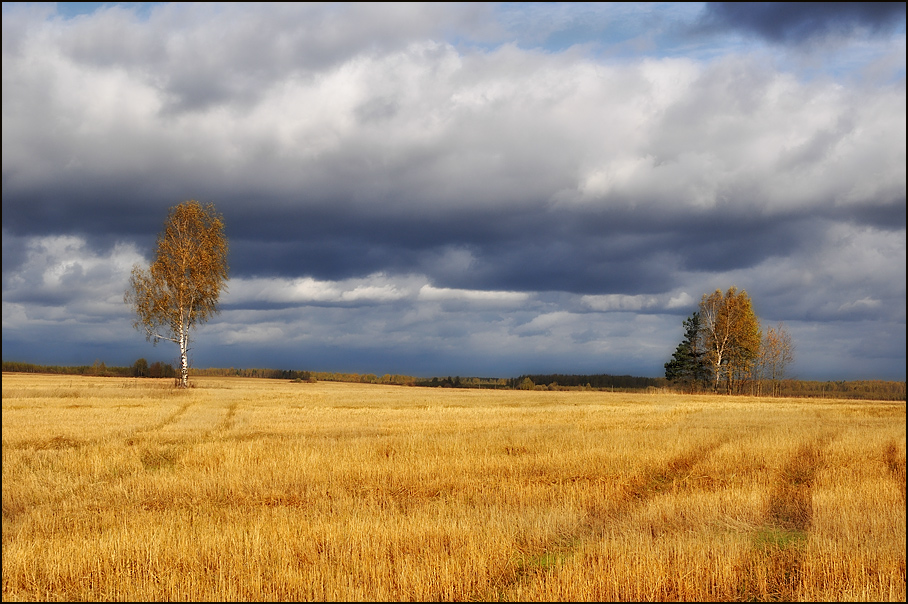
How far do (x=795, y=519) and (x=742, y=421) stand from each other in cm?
2515

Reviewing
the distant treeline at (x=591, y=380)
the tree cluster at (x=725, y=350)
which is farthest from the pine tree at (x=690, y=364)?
the distant treeline at (x=591, y=380)

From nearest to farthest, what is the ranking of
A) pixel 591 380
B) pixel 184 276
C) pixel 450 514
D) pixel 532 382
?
pixel 450 514
pixel 184 276
pixel 532 382
pixel 591 380

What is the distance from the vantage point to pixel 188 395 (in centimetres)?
5244

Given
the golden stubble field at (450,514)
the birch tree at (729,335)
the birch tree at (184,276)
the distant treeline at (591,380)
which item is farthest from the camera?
the distant treeline at (591,380)

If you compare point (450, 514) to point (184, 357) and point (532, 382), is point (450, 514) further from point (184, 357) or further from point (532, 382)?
point (532, 382)

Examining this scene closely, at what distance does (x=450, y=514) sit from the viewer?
13.9m

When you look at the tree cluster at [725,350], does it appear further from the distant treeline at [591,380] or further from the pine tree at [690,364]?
the distant treeline at [591,380]

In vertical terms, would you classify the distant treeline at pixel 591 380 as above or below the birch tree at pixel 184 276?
below

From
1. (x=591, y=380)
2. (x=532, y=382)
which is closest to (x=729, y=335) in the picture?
(x=532, y=382)

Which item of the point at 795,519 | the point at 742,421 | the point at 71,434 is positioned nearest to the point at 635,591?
the point at 795,519

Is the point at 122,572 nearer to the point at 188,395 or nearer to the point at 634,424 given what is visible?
the point at 634,424

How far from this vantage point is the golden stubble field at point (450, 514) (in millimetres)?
Result: 9594

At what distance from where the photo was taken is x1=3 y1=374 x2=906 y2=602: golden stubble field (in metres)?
9.59

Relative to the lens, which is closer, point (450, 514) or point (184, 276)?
point (450, 514)
